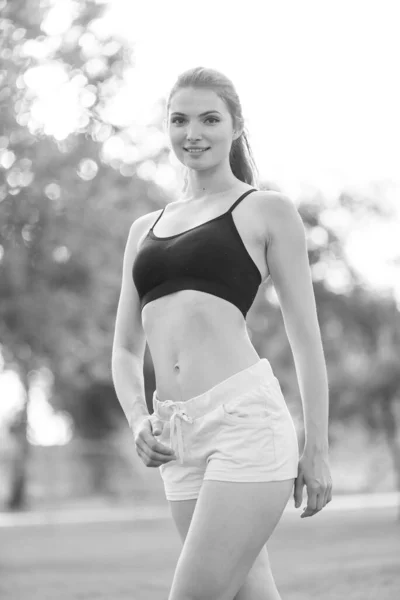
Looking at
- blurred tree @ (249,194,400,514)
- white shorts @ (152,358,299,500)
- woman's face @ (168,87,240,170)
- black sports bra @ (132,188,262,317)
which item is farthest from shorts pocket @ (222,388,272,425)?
blurred tree @ (249,194,400,514)

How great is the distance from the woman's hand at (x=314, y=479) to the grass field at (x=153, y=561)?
5.66 meters

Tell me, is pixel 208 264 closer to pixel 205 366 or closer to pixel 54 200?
pixel 205 366

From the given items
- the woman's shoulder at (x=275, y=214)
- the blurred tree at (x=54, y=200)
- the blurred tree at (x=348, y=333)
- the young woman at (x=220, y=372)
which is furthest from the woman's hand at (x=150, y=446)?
the blurred tree at (x=348, y=333)

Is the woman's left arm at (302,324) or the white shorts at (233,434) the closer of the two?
the white shorts at (233,434)

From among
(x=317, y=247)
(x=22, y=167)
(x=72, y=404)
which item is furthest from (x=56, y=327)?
(x=72, y=404)

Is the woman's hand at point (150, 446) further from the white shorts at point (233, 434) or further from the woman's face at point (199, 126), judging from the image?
the woman's face at point (199, 126)

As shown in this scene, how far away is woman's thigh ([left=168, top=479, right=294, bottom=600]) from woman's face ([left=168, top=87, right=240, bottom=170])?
3.25 feet

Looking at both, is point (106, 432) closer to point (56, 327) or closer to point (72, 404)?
point (72, 404)

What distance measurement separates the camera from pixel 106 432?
A: 41.3 meters

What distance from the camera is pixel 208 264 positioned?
3.00 meters

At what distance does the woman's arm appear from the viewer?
3025 millimetres

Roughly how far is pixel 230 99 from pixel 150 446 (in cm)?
109

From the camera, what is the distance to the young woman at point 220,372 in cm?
283

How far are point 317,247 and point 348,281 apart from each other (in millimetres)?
1333
